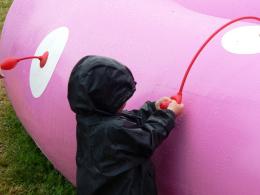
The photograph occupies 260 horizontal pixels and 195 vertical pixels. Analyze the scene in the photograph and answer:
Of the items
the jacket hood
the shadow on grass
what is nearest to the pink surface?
the jacket hood

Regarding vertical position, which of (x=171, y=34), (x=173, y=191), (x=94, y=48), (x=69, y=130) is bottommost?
(x=69, y=130)

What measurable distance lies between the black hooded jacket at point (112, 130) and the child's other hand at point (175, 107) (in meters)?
0.01

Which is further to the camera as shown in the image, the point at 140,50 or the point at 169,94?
the point at 140,50

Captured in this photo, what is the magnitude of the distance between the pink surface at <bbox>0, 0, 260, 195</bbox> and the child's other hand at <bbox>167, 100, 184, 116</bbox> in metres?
0.02

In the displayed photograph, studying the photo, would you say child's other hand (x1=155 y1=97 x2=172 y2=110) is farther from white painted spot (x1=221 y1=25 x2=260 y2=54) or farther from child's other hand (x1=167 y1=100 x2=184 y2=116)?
white painted spot (x1=221 y1=25 x2=260 y2=54)

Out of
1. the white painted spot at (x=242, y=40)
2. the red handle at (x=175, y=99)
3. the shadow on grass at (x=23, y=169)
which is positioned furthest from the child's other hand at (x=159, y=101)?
the shadow on grass at (x=23, y=169)

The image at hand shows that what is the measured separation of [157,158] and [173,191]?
93 millimetres

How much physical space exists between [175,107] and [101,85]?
0.61 ft

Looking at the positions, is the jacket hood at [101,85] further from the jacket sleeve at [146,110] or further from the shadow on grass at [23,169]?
the shadow on grass at [23,169]

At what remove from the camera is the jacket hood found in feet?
4.36

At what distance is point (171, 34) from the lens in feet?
5.01

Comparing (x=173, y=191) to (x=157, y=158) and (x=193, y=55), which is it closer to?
(x=157, y=158)

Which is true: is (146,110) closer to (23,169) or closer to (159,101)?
(159,101)

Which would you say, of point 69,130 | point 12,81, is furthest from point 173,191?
point 12,81
